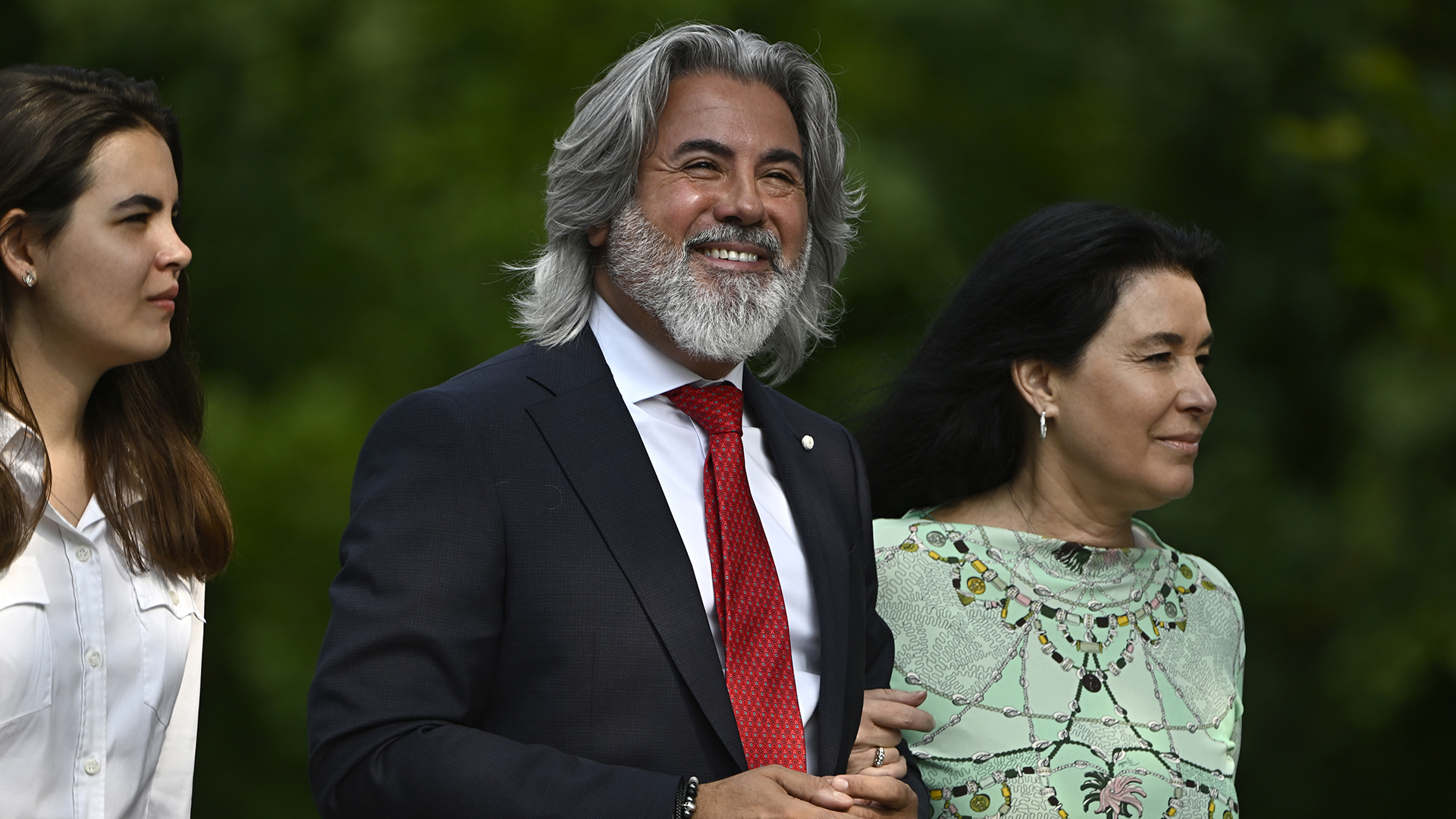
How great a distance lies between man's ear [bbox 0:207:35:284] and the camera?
2.32 m

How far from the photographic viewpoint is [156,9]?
7.68m

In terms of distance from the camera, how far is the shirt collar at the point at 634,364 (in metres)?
2.66

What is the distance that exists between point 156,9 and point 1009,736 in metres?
6.09

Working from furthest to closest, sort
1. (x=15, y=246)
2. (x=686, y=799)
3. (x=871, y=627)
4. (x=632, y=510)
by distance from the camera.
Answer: (x=871, y=627) → (x=632, y=510) → (x=15, y=246) → (x=686, y=799)

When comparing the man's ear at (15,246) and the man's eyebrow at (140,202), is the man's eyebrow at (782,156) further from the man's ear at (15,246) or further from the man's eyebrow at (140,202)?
the man's ear at (15,246)

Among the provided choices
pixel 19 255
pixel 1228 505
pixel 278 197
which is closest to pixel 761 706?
pixel 19 255

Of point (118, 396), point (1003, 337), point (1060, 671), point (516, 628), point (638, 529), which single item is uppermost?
point (1003, 337)

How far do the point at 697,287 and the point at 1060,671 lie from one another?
3.95ft

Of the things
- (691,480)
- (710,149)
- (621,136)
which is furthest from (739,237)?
(691,480)

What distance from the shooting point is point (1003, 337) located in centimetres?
356

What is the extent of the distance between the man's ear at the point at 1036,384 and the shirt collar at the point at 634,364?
3.42 ft

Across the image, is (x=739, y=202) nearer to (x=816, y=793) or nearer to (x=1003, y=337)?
(x=816, y=793)

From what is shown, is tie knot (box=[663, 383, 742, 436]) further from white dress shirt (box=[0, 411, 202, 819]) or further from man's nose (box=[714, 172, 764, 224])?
white dress shirt (box=[0, 411, 202, 819])

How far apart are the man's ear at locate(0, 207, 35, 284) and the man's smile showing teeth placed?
1027 mm
